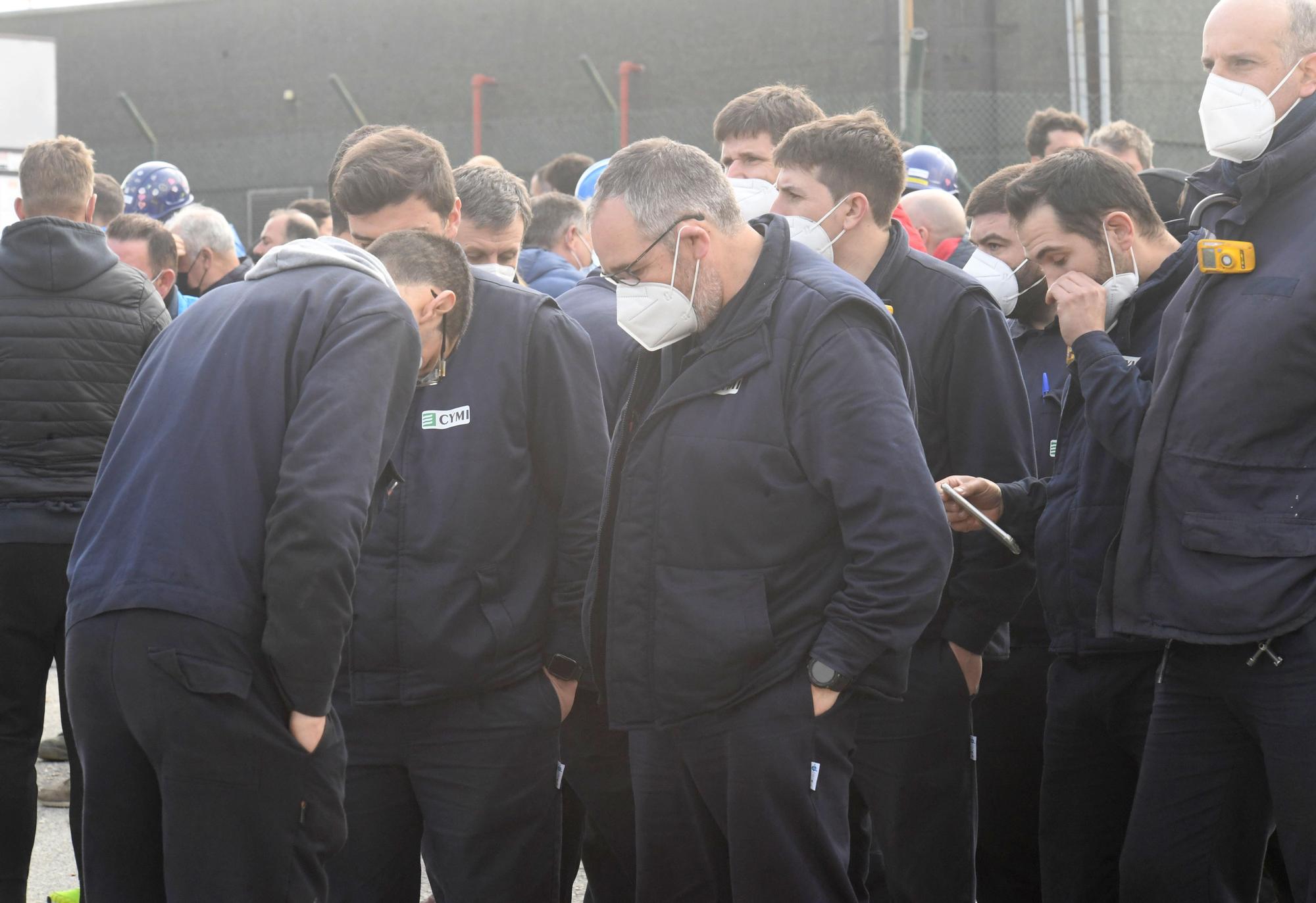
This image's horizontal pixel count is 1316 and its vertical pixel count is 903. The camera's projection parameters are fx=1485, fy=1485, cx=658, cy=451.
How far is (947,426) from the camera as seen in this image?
3.68 m

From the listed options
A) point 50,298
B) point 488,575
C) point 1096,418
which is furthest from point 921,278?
point 50,298

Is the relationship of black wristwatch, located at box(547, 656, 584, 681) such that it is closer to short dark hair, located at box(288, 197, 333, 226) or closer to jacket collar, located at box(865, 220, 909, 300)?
jacket collar, located at box(865, 220, 909, 300)

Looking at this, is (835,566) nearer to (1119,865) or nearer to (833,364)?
(833,364)

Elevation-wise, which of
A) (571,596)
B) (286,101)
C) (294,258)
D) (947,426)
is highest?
(286,101)

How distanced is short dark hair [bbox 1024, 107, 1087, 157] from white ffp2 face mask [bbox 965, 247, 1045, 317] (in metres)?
3.42

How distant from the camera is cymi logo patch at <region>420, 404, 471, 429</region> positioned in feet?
10.9

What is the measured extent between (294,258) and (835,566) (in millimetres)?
1195

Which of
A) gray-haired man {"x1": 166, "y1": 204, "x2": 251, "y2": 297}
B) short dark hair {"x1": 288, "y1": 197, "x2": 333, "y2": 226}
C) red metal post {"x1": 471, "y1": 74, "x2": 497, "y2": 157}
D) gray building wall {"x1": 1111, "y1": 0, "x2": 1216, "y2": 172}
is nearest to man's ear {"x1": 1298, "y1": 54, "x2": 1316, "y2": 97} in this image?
gray-haired man {"x1": 166, "y1": 204, "x2": 251, "y2": 297}

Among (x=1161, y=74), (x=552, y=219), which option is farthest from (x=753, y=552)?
(x=1161, y=74)

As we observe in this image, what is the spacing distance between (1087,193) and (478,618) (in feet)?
5.79

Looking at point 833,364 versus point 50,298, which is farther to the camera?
point 50,298

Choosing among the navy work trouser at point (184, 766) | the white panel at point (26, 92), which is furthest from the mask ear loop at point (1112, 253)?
the white panel at point (26, 92)

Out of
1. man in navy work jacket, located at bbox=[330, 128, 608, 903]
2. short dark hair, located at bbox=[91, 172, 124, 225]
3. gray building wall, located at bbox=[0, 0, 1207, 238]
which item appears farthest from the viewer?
gray building wall, located at bbox=[0, 0, 1207, 238]

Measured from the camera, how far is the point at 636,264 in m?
3.05
